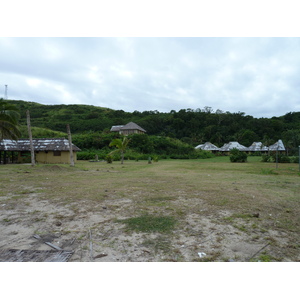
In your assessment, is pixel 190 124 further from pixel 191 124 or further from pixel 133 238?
pixel 133 238

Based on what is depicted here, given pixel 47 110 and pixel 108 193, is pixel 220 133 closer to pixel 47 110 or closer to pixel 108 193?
pixel 47 110

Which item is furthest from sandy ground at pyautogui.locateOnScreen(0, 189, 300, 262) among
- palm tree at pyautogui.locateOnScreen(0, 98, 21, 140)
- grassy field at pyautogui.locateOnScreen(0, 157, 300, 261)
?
palm tree at pyautogui.locateOnScreen(0, 98, 21, 140)

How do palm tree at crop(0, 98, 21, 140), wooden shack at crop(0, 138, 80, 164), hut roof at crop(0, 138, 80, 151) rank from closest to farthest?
palm tree at crop(0, 98, 21, 140) < hut roof at crop(0, 138, 80, 151) < wooden shack at crop(0, 138, 80, 164)

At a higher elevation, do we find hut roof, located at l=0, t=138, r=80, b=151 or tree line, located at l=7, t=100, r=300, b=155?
tree line, located at l=7, t=100, r=300, b=155

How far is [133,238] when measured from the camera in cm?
337

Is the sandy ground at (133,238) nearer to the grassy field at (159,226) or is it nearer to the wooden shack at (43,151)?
the grassy field at (159,226)

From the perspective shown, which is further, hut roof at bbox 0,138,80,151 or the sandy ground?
hut roof at bbox 0,138,80,151

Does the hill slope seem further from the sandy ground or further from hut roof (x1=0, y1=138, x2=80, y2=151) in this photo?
the sandy ground

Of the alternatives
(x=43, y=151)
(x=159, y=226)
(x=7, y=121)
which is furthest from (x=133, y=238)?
(x=43, y=151)

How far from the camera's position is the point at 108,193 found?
6.93 m

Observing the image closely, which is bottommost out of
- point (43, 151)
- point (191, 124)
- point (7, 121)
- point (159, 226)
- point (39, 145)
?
point (159, 226)

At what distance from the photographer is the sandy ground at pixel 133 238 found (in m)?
2.85

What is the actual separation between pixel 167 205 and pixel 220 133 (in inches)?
2340

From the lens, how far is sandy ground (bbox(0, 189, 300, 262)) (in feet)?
9.34
